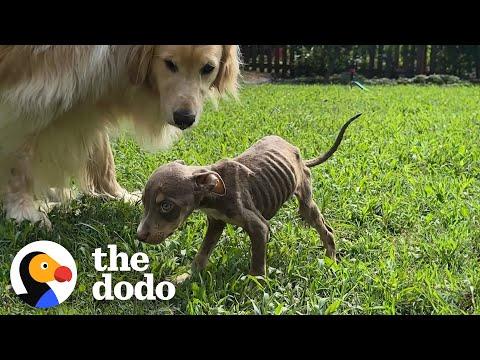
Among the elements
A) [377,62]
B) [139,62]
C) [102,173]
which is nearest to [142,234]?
[139,62]

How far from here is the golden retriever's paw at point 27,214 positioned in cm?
233

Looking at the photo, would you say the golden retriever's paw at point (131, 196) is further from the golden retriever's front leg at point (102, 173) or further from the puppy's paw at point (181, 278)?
the puppy's paw at point (181, 278)

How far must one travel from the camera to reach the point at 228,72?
8.04ft

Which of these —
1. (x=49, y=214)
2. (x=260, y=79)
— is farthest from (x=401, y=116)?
(x=49, y=214)

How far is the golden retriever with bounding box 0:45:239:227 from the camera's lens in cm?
210

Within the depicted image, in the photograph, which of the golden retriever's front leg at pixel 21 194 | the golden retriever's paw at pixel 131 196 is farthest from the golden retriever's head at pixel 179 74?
the golden retriever's front leg at pixel 21 194

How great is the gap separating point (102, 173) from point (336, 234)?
120 cm

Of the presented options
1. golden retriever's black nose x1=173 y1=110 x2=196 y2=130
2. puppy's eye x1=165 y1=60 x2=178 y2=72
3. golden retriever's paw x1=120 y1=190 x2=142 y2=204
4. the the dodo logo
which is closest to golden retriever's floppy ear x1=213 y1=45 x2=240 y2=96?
puppy's eye x1=165 y1=60 x2=178 y2=72

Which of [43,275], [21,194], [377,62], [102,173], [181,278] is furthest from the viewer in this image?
[377,62]

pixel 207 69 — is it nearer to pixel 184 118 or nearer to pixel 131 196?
pixel 184 118

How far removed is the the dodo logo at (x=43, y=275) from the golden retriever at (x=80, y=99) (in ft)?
2.23
